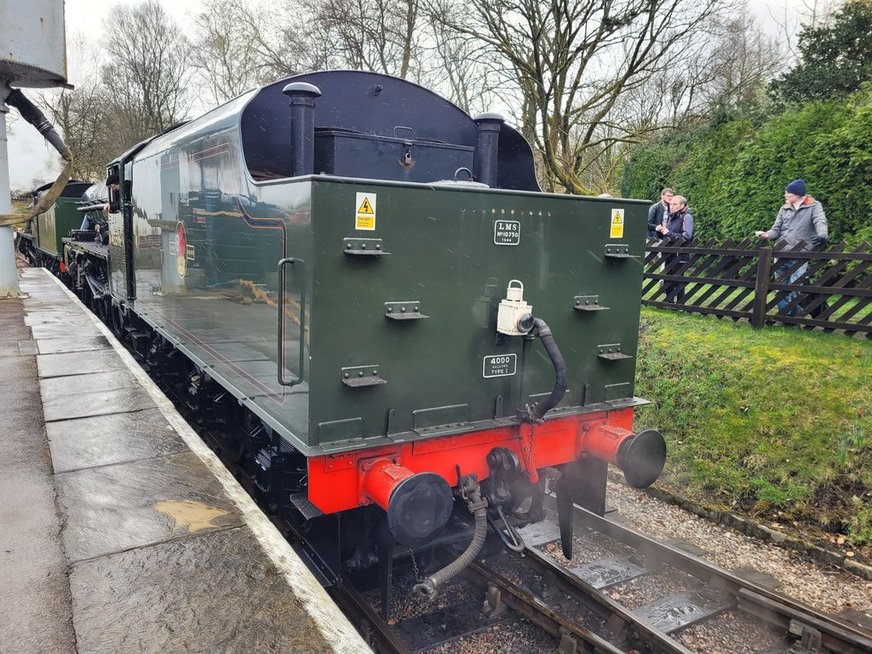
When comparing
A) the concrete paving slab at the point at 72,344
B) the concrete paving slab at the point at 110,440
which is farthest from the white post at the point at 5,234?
the concrete paving slab at the point at 110,440

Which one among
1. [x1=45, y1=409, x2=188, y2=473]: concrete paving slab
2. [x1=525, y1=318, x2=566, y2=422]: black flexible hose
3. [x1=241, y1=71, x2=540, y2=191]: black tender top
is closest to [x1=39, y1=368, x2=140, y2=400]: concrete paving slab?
[x1=45, y1=409, x2=188, y2=473]: concrete paving slab

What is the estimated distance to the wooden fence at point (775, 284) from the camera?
656cm

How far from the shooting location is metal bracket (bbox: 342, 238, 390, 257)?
2831 mm

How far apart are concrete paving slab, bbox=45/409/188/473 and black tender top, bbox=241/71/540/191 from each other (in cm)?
199

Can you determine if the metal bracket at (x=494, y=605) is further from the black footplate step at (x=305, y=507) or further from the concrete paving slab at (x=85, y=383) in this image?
the concrete paving slab at (x=85, y=383)

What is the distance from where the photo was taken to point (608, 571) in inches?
160

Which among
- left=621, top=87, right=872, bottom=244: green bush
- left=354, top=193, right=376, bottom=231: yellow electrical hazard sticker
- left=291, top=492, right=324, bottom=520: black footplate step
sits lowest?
left=291, top=492, right=324, bottom=520: black footplate step

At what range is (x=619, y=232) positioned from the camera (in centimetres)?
375

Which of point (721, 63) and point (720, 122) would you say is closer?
point (720, 122)

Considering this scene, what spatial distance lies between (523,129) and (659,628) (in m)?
14.1

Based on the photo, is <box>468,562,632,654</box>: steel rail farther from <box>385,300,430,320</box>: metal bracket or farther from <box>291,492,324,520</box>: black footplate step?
<box>385,300,430,320</box>: metal bracket

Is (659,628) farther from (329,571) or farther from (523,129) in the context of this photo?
(523,129)

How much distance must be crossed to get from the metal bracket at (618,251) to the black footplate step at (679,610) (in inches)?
77.0

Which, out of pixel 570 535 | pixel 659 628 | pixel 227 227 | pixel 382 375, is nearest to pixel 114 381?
pixel 227 227
